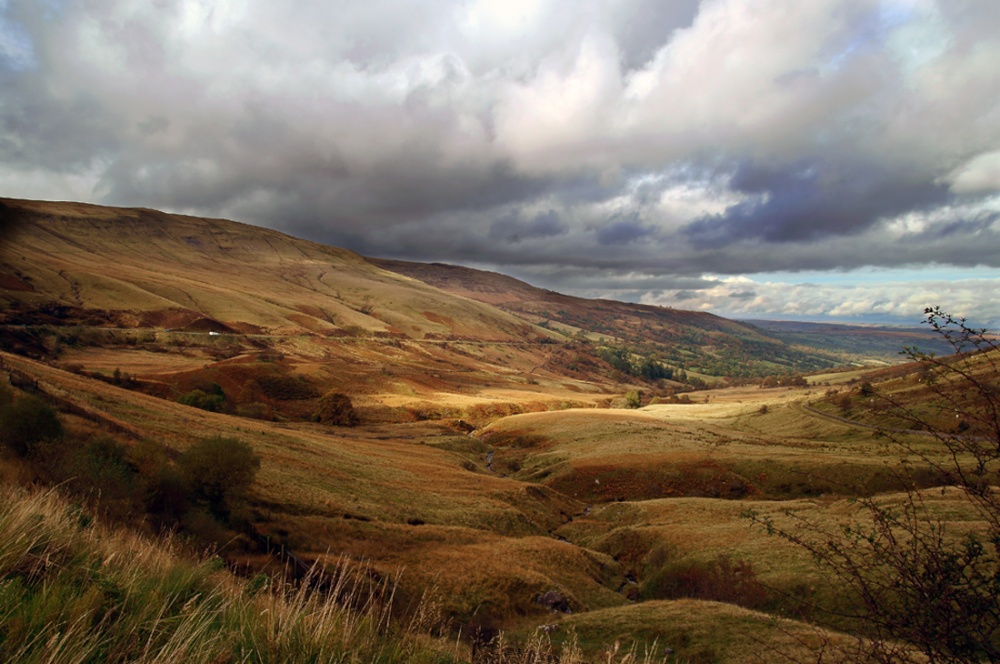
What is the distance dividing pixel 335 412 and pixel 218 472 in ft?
204

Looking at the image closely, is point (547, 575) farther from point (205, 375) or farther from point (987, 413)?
point (205, 375)

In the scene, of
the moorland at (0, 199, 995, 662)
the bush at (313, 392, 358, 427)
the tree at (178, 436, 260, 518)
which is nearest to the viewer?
the moorland at (0, 199, 995, 662)

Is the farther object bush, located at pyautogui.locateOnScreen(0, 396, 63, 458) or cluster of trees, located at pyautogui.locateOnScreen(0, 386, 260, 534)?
bush, located at pyautogui.locateOnScreen(0, 396, 63, 458)

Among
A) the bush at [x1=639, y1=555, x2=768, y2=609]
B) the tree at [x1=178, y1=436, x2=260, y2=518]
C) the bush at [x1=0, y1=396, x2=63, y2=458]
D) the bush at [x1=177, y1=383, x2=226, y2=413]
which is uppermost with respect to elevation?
the bush at [x1=0, y1=396, x2=63, y2=458]

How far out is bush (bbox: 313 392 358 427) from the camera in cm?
8650

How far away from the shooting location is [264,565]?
22109mm

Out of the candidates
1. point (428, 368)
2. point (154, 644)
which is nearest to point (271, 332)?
point (428, 368)

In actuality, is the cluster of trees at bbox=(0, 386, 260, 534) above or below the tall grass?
below

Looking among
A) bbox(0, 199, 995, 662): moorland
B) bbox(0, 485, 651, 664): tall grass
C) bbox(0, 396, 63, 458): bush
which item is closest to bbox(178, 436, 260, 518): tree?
bbox(0, 199, 995, 662): moorland

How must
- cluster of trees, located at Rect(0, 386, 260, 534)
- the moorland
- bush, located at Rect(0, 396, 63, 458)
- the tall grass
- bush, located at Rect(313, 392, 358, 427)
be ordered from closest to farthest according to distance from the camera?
the tall grass → the moorland → cluster of trees, located at Rect(0, 386, 260, 534) → bush, located at Rect(0, 396, 63, 458) → bush, located at Rect(313, 392, 358, 427)

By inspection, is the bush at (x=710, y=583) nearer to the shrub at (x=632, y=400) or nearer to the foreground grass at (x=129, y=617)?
the foreground grass at (x=129, y=617)

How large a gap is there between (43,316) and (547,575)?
15512 cm

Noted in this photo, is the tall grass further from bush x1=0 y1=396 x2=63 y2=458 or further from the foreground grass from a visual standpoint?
bush x1=0 y1=396 x2=63 y2=458

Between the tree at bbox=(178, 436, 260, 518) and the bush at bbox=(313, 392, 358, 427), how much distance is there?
193 feet
